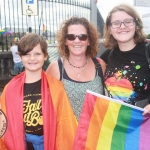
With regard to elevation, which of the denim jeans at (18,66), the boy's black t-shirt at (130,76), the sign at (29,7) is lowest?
the denim jeans at (18,66)

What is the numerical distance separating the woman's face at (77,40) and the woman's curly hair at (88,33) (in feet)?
0.21

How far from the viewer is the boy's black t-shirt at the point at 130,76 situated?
6.40 feet

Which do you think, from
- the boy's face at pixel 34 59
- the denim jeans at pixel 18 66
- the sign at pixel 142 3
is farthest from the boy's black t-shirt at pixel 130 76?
the denim jeans at pixel 18 66

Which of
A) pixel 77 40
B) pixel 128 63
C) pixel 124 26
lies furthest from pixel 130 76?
pixel 77 40

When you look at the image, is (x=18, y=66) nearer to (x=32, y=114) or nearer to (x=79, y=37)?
(x=79, y=37)

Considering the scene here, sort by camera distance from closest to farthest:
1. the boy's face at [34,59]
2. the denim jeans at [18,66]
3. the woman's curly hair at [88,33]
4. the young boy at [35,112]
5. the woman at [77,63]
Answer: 1. the young boy at [35,112]
2. the boy's face at [34,59]
3. the woman at [77,63]
4. the woman's curly hair at [88,33]
5. the denim jeans at [18,66]

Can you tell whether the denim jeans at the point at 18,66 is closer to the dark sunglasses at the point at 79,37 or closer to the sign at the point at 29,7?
the sign at the point at 29,7

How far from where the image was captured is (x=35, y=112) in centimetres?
198

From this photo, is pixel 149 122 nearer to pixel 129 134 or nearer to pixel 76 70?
pixel 129 134

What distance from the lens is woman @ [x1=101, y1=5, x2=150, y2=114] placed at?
1.96m

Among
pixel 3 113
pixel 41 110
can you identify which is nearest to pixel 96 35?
pixel 41 110

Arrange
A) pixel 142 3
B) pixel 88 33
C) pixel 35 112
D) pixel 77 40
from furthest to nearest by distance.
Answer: pixel 142 3, pixel 88 33, pixel 77 40, pixel 35 112

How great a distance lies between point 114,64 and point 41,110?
0.81 metres

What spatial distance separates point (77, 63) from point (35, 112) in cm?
75
